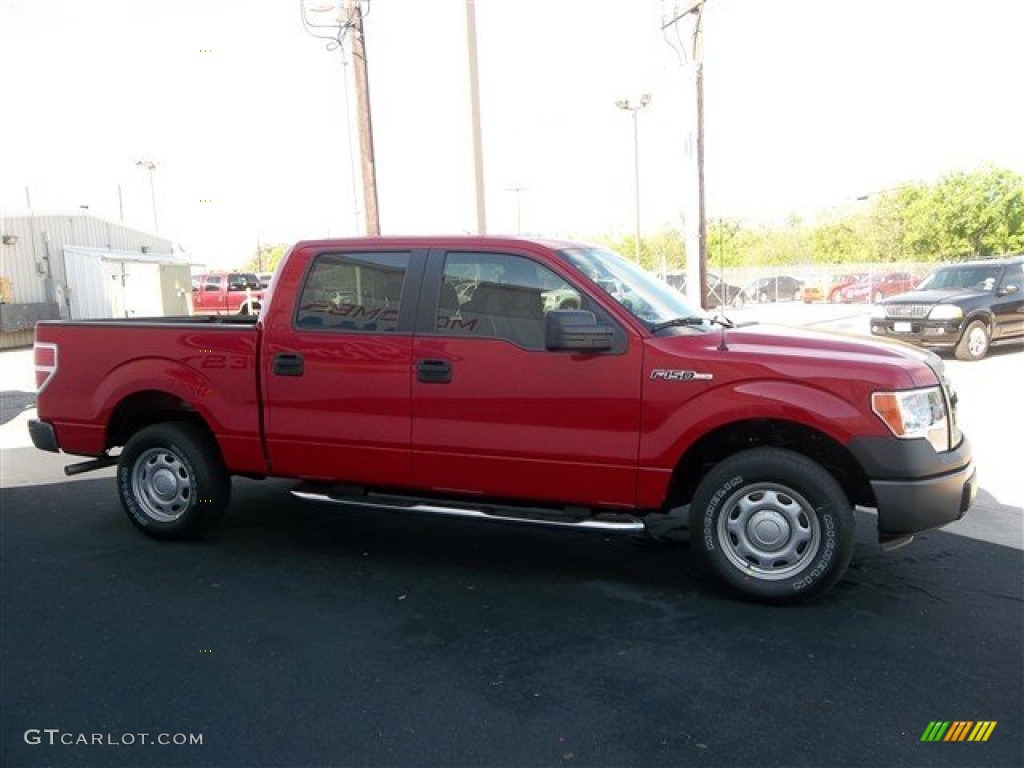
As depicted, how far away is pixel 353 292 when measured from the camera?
5.05 m

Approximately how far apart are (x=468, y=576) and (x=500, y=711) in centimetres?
158

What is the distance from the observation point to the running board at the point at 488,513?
446cm

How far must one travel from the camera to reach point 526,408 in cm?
458

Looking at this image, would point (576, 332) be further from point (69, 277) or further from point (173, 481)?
point (69, 277)

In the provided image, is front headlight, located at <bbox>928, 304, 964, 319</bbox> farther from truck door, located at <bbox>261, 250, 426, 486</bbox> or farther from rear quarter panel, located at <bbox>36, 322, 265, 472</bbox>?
rear quarter panel, located at <bbox>36, 322, 265, 472</bbox>

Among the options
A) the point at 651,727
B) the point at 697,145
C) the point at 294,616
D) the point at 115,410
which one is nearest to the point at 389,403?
the point at 294,616

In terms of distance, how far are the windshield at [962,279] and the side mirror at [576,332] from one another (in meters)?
13.5

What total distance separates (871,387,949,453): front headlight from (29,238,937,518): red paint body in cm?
5

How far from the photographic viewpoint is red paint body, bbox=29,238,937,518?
421cm

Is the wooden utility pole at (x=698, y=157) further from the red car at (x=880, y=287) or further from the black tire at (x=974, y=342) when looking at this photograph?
the red car at (x=880, y=287)

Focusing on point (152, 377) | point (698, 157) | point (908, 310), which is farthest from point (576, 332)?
point (908, 310)

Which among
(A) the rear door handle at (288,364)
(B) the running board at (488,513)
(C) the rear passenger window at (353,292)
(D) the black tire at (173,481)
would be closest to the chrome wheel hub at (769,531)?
(B) the running board at (488,513)

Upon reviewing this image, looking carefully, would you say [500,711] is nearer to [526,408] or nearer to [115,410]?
[526,408]

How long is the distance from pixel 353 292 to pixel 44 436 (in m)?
2.58
